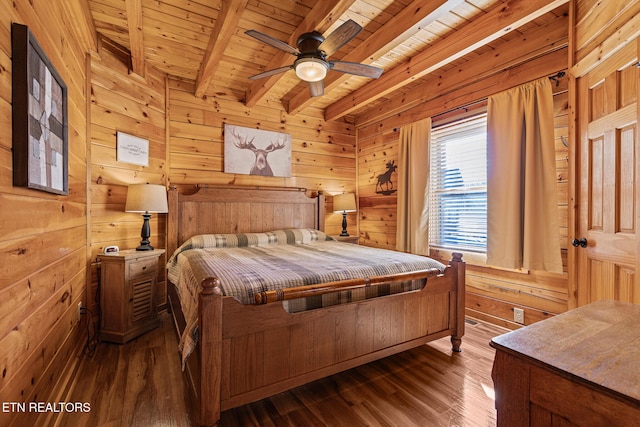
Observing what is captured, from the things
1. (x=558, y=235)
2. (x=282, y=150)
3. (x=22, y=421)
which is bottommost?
(x=22, y=421)

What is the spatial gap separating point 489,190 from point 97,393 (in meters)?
3.39

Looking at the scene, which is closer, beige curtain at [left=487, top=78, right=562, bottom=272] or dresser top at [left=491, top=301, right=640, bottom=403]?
dresser top at [left=491, top=301, right=640, bottom=403]

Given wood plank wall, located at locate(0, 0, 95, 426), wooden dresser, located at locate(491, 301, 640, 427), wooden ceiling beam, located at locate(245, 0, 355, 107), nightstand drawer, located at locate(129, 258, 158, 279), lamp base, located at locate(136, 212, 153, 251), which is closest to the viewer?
wooden dresser, located at locate(491, 301, 640, 427)

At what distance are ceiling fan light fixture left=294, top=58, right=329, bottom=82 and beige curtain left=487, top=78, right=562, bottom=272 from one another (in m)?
1.72

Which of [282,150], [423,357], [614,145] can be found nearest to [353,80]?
[282,150]

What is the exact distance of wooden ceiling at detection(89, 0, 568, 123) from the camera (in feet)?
7.04

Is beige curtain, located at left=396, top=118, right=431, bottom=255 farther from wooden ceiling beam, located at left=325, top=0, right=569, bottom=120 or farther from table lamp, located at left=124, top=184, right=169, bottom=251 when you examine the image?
table lamp, located at left=124, top=184, right=169, bottom=251

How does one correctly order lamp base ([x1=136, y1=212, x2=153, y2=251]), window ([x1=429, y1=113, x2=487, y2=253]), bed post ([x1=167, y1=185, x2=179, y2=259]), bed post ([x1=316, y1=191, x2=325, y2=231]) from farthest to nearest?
bed post ([x1=316, y1=191, x2=325, y2=231]) < bed post ([x1=167, y1=185, x2=179, y2=259]) < window ([x1=429, y1=113, x2=487, y2=253]) < lamp base ([x1=136, y1=212, x2=153, y2=251])

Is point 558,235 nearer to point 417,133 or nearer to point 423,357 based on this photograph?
point 423,357

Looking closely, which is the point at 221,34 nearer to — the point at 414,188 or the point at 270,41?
the point at 270,41

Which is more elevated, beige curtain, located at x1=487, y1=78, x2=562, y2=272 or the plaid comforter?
beige curtain, located at x1=487, y1=78, x2=562, y2=272

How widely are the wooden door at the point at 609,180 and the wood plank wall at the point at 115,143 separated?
3.78 meters

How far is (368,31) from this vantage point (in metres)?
2.56

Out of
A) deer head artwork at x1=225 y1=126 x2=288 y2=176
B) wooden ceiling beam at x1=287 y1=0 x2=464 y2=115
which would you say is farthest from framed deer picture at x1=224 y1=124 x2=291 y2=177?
wooden ceiling beam at x1=287 y1=0 x2=464 y2=115
